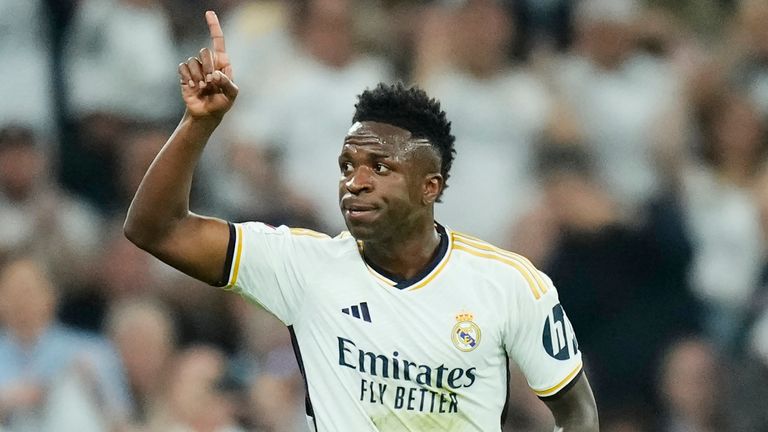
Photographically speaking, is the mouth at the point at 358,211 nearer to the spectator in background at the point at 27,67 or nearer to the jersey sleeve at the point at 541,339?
the jersey sleeve at the point at 541,339

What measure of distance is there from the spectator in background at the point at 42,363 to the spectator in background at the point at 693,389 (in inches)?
123

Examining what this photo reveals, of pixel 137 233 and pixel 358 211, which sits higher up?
pixel 358 211

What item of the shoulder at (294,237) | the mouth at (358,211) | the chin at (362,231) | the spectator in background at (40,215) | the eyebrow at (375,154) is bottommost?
the spectator in background at (40,215)

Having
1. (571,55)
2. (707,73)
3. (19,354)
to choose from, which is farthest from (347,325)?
(707,73)

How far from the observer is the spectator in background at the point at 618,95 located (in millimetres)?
7688

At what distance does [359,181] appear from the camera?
12.5 ft

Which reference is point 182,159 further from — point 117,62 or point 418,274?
point 117,62

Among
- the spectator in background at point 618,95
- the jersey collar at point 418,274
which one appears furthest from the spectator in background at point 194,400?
the spectator in background at point 618,95

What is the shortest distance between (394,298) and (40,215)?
3.34 m

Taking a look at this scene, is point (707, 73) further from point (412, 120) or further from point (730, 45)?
point (412, 120)

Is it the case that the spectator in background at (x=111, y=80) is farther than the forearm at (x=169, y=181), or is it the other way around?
the spectator in background at (x=111, y=80)

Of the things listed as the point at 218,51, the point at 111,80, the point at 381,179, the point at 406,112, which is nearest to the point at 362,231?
the point at 381,179

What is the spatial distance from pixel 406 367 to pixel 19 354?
3.12 m

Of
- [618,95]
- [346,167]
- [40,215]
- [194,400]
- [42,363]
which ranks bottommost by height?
[194,400]
